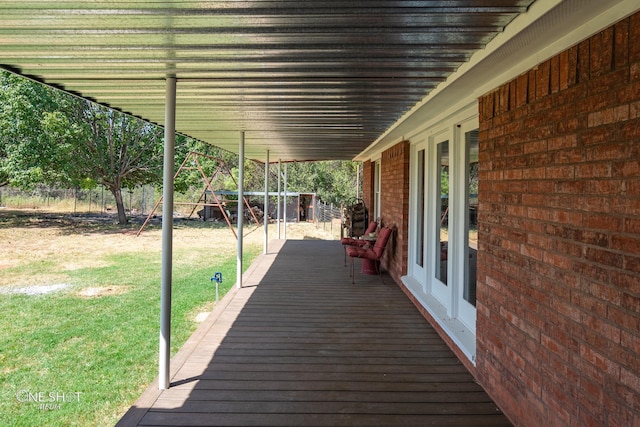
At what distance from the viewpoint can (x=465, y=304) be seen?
386 centimetres

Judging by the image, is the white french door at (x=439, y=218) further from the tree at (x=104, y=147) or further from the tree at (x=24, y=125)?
the tree at (x=24, y=125)

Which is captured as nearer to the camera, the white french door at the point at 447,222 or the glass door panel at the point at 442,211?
A: the white french door at the point at 447,222

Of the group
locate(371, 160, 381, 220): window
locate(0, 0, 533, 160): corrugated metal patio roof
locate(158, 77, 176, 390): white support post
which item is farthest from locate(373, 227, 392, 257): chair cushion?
locate(158, 77, 176, 390): white support post

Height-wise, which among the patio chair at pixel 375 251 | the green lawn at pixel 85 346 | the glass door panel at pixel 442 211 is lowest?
the green lawn at pixel 85 346

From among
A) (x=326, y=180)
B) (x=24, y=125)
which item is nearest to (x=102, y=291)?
(x=24, y=125)

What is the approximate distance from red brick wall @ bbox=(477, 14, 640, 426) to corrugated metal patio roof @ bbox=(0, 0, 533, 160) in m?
0.45

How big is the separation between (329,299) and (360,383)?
2.43 metres

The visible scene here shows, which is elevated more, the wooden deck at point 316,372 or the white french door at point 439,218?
the white french door at point 439,218

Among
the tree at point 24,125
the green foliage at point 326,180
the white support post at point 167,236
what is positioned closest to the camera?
the white support post at point 167,236

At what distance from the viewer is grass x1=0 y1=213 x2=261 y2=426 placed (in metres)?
3.43

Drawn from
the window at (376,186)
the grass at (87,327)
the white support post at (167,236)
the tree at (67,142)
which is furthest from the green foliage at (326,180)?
the white support post at (167,236)

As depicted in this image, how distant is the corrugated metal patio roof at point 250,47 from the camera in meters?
1.91

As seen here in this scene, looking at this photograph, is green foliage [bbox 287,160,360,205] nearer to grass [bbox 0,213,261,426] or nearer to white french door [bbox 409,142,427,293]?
grass [bbox 0,213,261,426]

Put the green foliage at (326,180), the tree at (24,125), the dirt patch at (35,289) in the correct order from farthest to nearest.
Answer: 1. the green foliage at (326,180)
2. the tree at (24,125)
3. the dirt patch at (35,289)
